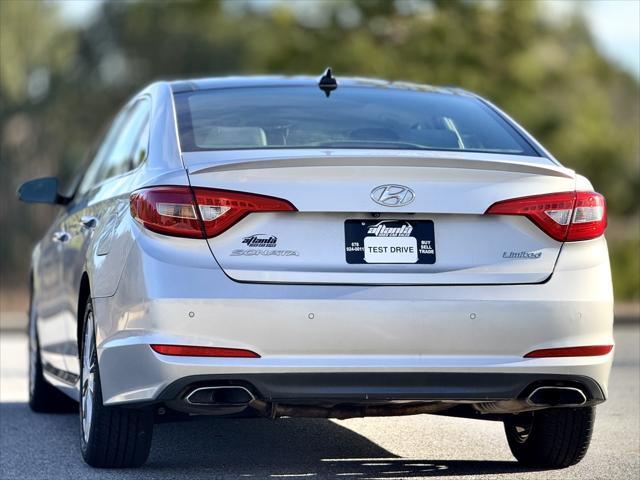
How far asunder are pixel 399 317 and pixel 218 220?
770 millimetres

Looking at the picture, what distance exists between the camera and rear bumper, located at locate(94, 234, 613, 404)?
5727 millimetres

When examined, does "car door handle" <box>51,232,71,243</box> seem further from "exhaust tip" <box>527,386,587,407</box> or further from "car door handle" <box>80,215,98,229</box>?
"exhaust tip" <box>527,386,587,407</box>

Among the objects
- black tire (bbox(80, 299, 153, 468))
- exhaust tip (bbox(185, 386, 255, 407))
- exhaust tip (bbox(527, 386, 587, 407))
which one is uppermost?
exhaust tip (bbox(527, 386, 587, 407))

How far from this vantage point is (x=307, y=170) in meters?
5.88

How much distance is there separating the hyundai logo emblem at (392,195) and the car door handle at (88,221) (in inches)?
68.6

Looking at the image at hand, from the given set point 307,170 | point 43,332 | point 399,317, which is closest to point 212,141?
point 307,170

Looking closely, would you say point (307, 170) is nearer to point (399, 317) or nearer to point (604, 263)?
point (399, 317)

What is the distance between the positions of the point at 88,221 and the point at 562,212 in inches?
94.9

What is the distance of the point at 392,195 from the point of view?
5.85m

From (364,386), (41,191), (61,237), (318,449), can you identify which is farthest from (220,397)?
(41,191)

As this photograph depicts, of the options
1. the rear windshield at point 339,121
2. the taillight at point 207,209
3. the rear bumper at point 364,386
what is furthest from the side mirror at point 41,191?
the rear bumper at point 364,386

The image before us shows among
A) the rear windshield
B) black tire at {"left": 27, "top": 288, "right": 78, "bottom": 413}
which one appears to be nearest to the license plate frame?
the rear windshield

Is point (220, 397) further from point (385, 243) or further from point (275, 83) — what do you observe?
point (275, 83)

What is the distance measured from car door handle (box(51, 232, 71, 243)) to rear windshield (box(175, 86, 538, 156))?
127 cm
